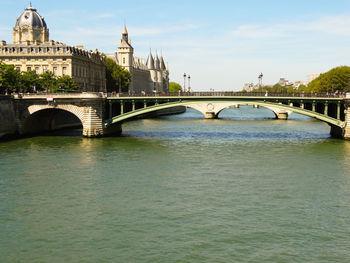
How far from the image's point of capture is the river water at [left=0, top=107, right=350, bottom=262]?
17.4 meters

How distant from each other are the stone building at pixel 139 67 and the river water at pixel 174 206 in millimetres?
95163

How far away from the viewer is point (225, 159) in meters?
36.6

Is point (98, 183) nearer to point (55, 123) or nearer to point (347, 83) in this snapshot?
point (55, 123)

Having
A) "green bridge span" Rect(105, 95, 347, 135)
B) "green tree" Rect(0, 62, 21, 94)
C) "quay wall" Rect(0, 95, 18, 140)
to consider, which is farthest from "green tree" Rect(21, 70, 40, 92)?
"green bridge span" Rect(105, 95, 347, 135)

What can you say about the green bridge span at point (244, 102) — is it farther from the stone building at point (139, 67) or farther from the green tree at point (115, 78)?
the stone building at point (139, 67)

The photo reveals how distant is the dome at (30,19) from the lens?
10699cm

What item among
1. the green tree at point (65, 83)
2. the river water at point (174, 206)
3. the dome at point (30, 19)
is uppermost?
the dome at point (30, 19)

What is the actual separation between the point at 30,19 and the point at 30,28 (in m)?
2.70

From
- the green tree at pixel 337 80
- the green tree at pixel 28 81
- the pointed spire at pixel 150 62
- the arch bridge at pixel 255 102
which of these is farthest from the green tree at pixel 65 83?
the pointed spire at pixel 150 62

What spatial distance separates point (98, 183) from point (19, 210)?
6.37 m

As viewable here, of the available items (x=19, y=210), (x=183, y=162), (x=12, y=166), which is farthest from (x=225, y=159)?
(x=19, y=210)

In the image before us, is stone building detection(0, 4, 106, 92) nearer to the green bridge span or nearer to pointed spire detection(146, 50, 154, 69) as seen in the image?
the green bridge span

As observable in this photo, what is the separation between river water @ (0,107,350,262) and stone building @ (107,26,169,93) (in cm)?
9516

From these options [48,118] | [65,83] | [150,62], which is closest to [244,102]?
[48,118]
